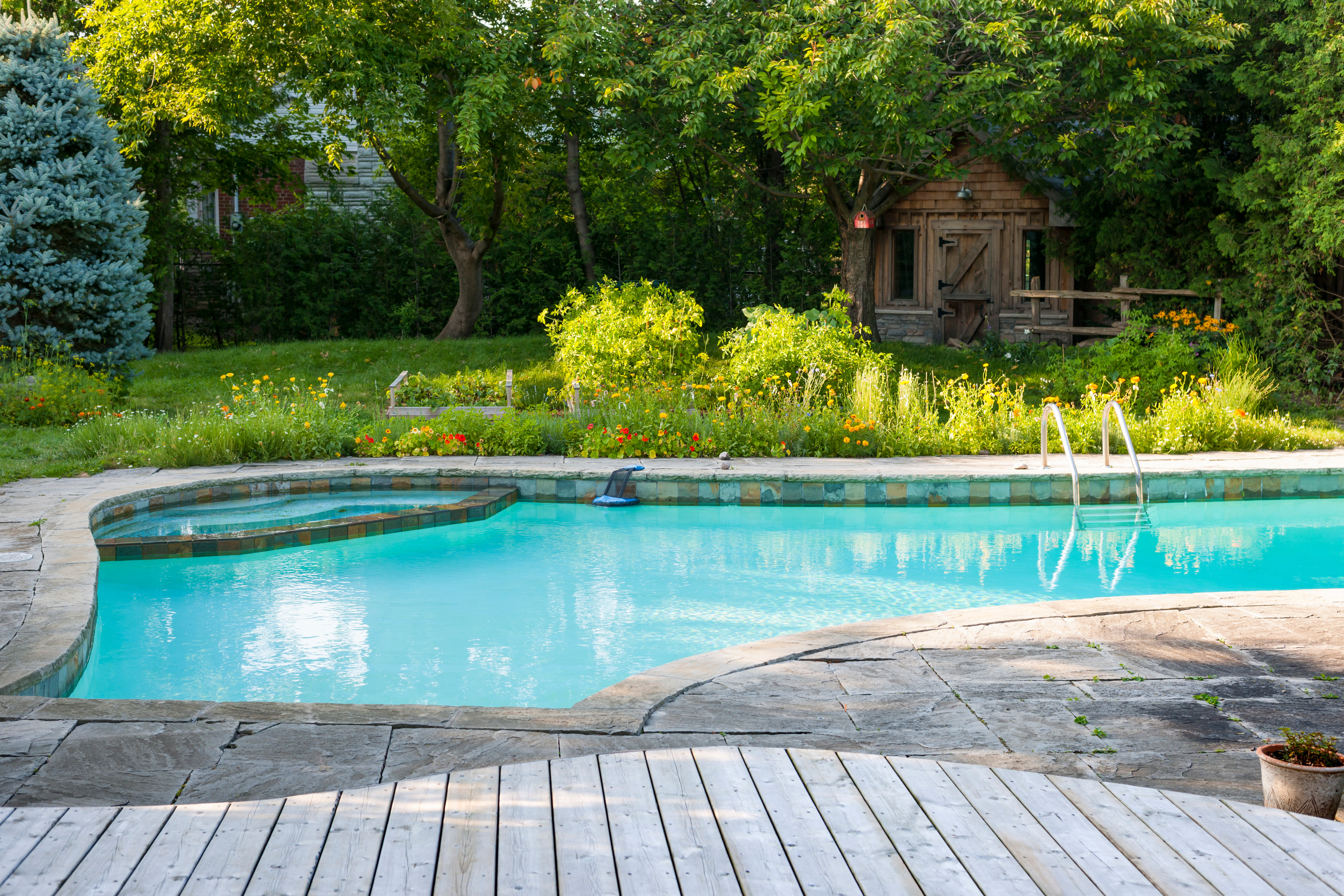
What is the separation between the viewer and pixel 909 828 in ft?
8.73

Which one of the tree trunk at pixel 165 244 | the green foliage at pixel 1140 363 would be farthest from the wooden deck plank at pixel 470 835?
the tree trunk at pixel 165 244

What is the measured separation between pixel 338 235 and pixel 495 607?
14.0 metres

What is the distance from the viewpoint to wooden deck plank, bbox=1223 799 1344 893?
8.00 ft

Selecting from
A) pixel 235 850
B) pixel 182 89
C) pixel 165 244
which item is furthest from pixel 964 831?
pixel 165 244

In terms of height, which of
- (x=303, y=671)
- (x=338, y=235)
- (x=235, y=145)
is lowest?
(x=303, y=671)

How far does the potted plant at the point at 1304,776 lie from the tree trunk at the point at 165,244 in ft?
56.3

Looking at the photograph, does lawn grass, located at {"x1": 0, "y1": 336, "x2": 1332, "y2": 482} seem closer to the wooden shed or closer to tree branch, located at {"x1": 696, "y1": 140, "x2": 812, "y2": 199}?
the wooden shed

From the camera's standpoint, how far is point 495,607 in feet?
22.2

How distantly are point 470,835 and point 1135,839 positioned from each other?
1566mm

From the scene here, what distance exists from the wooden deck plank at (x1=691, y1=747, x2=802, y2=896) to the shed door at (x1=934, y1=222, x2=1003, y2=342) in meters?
15.4

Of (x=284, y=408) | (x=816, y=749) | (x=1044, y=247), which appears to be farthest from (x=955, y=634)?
(x=1044, y=247)

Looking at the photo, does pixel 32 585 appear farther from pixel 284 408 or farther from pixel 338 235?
pixel 338 235

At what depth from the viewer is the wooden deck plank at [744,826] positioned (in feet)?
7.86

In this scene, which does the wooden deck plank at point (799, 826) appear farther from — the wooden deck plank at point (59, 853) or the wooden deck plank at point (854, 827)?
the wooden deck plank at point (59, 853)
